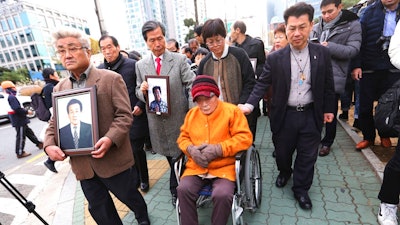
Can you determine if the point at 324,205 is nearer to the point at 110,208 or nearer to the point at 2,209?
the point at 110,208

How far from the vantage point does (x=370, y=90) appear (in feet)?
10.1

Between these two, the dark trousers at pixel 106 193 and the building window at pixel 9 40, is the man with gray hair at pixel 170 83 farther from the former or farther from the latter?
the building window at pixel 9 40

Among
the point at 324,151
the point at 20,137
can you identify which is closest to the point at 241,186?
the point at 324,151

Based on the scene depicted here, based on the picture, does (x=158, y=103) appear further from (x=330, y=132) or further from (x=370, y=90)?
(x=370, y=90)

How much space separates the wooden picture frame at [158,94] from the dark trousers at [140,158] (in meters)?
0.59

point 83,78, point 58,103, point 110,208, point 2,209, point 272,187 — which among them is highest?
point 83,78

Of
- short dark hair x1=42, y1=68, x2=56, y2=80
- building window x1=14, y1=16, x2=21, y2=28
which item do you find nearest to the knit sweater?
short dark hair x1=42, y1=68, x2=56, y2=80

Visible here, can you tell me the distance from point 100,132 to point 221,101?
1.12m

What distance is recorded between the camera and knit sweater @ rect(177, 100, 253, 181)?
6.73ft

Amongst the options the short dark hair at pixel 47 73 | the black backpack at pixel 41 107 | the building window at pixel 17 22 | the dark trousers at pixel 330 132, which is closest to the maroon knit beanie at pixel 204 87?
the dark trousers at pixel 330 132

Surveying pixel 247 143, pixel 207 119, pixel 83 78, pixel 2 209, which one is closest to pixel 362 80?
pixel 247 143

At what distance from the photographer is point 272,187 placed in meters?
2.91

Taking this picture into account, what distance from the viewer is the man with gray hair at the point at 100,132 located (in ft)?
5.89

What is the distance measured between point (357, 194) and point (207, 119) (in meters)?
1.89
